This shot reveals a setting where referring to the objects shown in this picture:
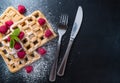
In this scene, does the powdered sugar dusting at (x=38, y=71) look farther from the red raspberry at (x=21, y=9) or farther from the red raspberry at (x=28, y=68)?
the red raspberry at (x=21, y=9)

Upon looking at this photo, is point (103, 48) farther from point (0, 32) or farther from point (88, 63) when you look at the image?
point (0, 32)

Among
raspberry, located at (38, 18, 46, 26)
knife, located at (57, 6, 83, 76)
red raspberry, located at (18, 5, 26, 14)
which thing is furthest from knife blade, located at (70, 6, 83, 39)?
red raspberry, located at (18, 5, 26, 14)

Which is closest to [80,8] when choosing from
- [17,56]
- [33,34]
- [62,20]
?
[62,20]

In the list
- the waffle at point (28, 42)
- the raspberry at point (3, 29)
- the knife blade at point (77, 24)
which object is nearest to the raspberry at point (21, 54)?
the waffle at point (28, 42)

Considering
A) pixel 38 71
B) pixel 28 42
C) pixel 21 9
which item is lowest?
pixel 38 71

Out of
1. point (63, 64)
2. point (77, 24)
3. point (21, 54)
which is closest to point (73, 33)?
point (77, 24)

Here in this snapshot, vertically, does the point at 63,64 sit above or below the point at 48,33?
below

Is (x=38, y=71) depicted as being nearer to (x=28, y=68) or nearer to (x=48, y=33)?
(x=28, y=68)
